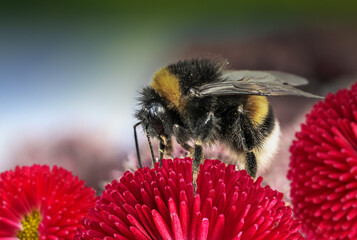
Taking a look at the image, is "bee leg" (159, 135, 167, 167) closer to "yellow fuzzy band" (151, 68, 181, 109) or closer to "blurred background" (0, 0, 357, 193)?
"yellow fuzzy band" (151, 68, 181, 109)

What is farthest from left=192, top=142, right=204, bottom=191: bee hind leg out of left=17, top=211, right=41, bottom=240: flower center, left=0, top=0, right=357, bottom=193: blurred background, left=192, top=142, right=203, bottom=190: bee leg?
left=0, top=0, right=357, bottom=193: blurred background

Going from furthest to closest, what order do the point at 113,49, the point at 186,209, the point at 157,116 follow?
the point at 113,49, the point at 157,116, the point at 186,209

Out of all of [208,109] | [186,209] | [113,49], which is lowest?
[186,209]

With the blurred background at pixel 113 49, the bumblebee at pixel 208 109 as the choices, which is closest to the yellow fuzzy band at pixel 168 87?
the bumblebee at pixel 208 109

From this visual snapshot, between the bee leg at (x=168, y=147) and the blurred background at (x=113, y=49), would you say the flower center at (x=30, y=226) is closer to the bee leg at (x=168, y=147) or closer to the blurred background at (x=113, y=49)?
the bee leg at (x=168, y=147)

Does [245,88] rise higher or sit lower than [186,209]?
higher

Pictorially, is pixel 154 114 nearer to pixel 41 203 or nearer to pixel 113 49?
pixel 41 203

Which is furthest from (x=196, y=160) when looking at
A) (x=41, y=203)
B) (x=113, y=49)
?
(x=113, y=49)

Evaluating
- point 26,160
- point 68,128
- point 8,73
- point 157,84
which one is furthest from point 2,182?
point 8,73
